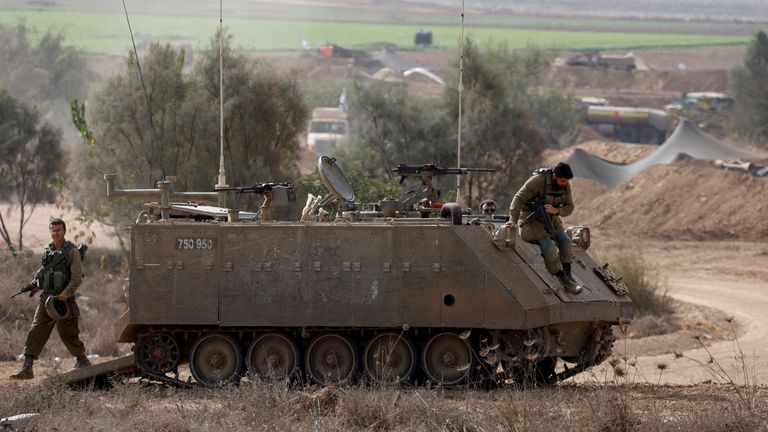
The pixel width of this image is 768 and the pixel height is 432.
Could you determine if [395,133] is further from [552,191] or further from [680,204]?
[552,191]

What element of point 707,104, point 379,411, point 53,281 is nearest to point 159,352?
point 53,281

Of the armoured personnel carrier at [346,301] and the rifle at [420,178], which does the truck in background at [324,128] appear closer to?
the rifle at [420,178]

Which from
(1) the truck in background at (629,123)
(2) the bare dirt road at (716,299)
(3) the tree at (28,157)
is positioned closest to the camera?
(2) the bare dirt road at (716,299)

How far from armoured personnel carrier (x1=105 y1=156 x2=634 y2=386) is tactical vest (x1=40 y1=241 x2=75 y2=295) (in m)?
0.74

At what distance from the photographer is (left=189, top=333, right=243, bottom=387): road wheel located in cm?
1647

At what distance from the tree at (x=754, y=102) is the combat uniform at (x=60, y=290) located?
49.5 meters

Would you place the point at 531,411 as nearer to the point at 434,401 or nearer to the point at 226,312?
the point at 434,401

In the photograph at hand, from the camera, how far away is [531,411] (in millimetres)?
12852

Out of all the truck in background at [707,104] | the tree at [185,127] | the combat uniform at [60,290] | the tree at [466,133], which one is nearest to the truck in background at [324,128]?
the tree at [466,133]

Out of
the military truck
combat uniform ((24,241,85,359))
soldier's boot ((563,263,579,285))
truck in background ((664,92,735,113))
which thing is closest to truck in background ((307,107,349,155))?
truck in background ((664,92,735,113))

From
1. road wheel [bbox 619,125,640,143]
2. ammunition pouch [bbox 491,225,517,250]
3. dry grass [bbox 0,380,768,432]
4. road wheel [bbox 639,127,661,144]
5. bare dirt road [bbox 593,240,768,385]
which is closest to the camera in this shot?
dry grass [bbox 0,380,768,432]

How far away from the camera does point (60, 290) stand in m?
16.4

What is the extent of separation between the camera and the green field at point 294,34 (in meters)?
81.2

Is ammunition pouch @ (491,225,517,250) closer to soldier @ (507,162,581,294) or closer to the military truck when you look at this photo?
soldier @ (507,162,581,294)
